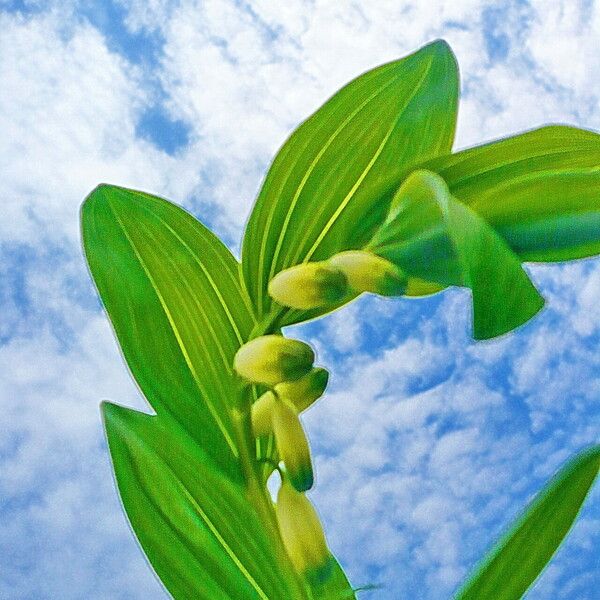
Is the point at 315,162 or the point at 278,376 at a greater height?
the point at 315,162

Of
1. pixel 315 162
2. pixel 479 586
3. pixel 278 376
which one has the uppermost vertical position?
pixel 315 162

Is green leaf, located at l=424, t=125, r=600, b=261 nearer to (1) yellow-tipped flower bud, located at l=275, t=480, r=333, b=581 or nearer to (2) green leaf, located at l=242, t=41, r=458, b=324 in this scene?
(2) green leaf, located at l=242, t=41, r=458, b=324

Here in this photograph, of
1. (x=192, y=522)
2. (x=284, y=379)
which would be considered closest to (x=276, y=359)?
(x=284, y=379)

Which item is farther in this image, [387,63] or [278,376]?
[387,63]

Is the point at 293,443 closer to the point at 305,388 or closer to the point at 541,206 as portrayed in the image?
the point at 305,388

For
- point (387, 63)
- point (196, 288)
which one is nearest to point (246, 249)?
point (196, 288)

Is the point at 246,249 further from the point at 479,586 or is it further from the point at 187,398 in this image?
the point at 479,586

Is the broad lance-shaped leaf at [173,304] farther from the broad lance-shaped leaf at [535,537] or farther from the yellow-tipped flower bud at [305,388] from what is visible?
the broad lance-shaped leaf at [535,537]
